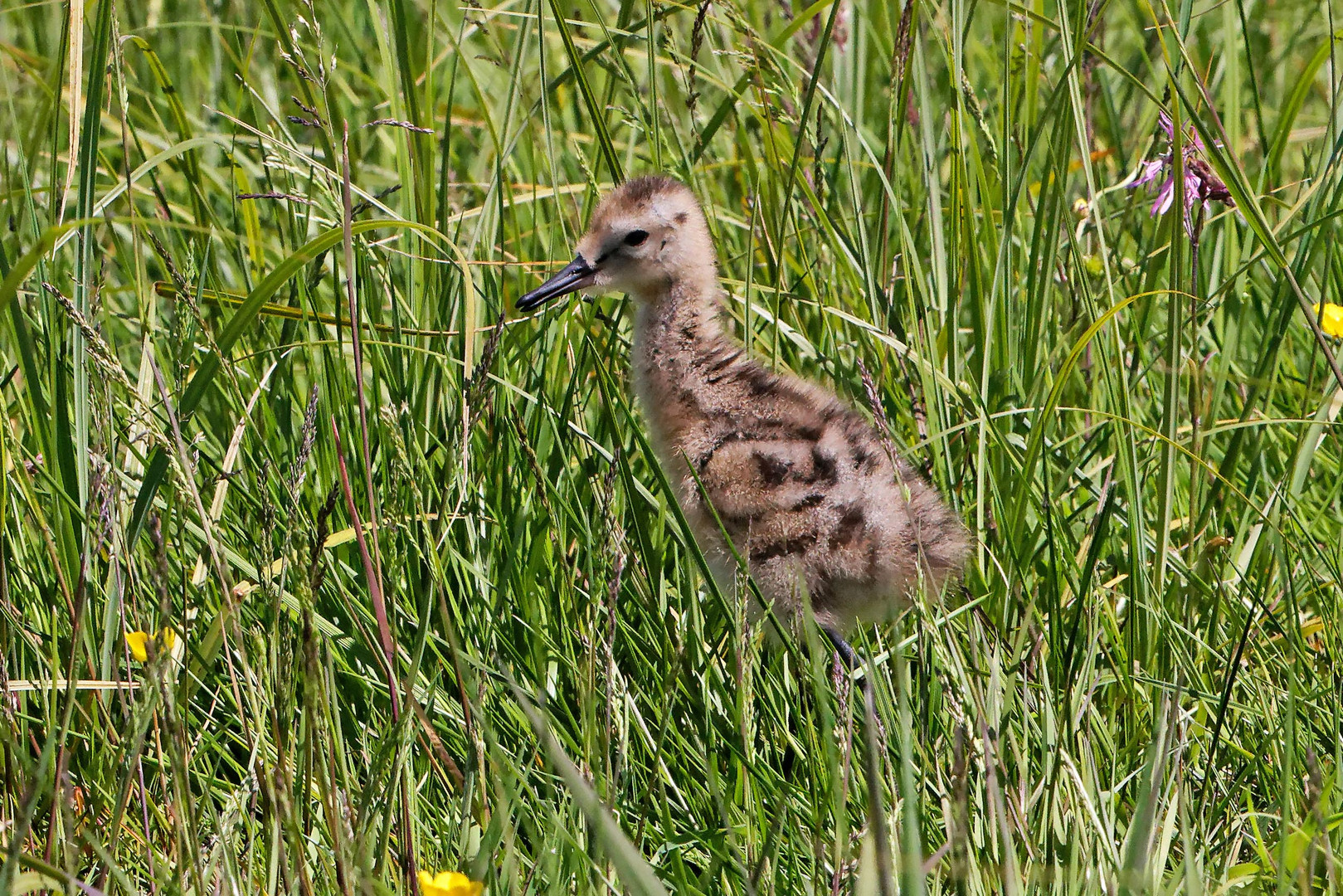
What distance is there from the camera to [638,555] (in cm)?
263

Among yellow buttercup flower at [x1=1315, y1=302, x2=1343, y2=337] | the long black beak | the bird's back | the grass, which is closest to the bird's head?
the long black beak

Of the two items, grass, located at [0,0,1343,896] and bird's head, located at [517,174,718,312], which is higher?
bird's head, located at [517,174,718,312]

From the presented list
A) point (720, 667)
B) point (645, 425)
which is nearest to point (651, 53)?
point (645, 425)

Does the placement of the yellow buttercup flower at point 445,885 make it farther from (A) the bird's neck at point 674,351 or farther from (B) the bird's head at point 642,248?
(B) the bird's head at point 642,248

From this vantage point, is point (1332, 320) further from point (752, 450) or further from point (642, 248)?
point (642, 248)

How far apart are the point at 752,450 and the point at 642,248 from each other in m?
0.50

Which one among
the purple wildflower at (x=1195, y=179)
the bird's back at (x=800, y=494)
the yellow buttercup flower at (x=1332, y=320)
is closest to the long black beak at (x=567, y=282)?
the bird's back at (x=800, y=494)

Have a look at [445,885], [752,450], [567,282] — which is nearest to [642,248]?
[567,282]

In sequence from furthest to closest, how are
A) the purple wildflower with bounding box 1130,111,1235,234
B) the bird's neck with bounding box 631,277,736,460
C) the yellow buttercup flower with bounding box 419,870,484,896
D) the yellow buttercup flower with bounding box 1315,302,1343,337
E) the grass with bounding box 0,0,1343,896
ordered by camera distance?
the yellow buttercup flower with bounding box 1315,302,1343,337, the bird's neck with bounding box 631,277,736,460, the purple wildflower with bounding box 1130,111,1235,234, the grass with bounding box 0,0,1343,896, the yellow buttercup flower with bounding box 419,870,484,896

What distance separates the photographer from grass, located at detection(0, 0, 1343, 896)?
1834 millimetres

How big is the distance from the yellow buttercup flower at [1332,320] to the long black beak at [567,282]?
1.48 m

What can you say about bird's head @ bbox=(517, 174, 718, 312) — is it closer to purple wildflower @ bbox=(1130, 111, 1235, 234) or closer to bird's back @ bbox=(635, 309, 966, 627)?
bird's back @ bbox=(635, 309, 966, 627)

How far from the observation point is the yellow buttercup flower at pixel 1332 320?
2902 millimetres

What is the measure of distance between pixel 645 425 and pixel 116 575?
1.22 m
